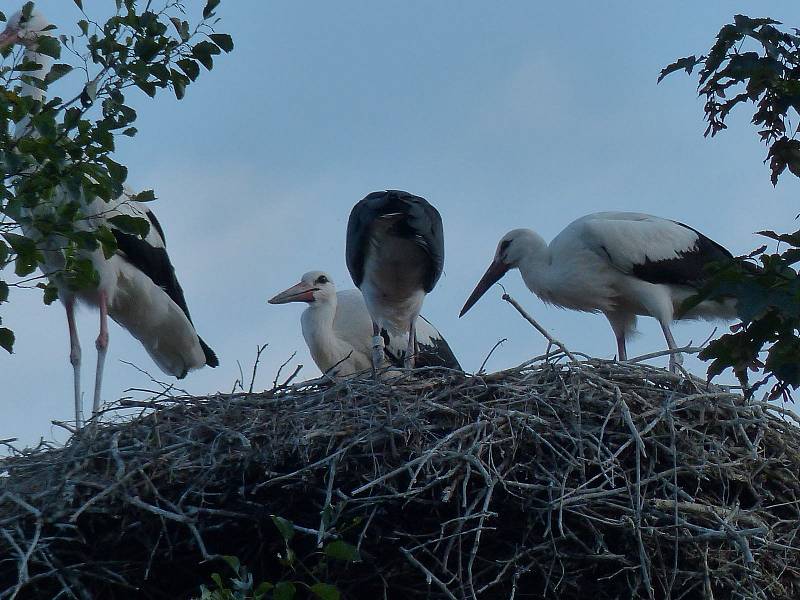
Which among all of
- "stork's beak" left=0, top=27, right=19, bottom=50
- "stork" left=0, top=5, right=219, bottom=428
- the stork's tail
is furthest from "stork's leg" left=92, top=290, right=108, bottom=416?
"stork's beak" left=0, top=27, right=19, bottom=50

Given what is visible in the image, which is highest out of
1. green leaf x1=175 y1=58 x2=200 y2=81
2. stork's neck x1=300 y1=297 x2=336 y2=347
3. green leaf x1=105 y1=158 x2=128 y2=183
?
stork's neck x1=300 y1=297 x2=336 y2=347

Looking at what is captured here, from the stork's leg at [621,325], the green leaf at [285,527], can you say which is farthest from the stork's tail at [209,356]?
the green leaf at [285,527]

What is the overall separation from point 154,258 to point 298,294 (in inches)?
39.9

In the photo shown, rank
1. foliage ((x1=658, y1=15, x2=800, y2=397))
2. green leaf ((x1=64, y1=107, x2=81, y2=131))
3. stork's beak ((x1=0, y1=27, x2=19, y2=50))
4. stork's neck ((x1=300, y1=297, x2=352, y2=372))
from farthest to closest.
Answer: stork's neck ((x1=300, y1=297, x2=352, y2=372))
stork's beak ((x1=0, y1=27, x2=19, y2=50))
green leaf ((x1=64, y1=107, x2=81, y2=131))
foliage ((x1=658, y1=15, x2=800, y2=397))

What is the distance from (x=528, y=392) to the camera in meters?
5.30

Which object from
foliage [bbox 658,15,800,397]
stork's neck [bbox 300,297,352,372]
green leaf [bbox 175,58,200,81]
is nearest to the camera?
foliage [bbox 658,15,800,397]

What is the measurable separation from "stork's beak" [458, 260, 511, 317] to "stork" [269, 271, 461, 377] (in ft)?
1.33

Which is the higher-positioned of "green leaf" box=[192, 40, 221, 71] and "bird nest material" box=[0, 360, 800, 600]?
"green leaf" box=[192, 40, 221, 71]

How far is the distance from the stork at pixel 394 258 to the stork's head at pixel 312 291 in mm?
408

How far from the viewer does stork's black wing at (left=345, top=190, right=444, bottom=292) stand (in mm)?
7496

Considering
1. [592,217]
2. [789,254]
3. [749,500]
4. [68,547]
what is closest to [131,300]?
[592,217]

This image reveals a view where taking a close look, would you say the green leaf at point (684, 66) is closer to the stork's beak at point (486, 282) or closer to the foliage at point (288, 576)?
the foliage at point (288, 576)

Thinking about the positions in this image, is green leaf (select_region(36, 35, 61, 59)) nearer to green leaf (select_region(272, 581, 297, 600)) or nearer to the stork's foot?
green leaf (select_region(272, 581, 297, 600))

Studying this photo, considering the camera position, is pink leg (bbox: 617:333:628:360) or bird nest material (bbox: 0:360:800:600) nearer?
bird nest material (bbox: 0:360:800:600)
